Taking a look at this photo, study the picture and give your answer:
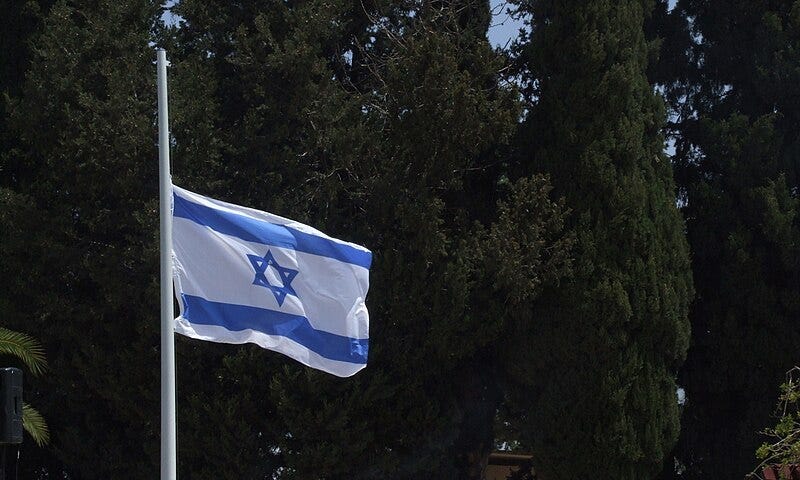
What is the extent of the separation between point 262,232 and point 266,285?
0.38 m

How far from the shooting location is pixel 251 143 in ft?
49.9

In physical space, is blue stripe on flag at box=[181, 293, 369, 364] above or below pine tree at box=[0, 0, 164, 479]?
below

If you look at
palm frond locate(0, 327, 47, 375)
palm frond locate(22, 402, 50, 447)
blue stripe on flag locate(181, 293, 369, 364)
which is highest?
palm frond locate(0, 327, 47, 375)

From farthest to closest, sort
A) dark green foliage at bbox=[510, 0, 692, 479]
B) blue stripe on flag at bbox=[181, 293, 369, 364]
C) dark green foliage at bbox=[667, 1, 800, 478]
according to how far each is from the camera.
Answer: dark green foliage at bbox=[667, 1, 800, 478] < dark green foliage at bbox=[510, 0, 692, 479] < blue stripe on flag at bbox=[181, 293, 369, 364]

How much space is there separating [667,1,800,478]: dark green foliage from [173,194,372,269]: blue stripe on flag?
29.8 feet

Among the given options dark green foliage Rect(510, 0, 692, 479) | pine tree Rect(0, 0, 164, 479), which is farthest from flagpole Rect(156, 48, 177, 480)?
dark green foliage Rect(510, 0, 692, 479)

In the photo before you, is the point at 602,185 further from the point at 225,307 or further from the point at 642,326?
the point at 225,307

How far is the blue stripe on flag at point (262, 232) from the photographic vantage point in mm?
8523

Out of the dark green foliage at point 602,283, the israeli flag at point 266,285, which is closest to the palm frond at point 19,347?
the israeli flag at point 266,285

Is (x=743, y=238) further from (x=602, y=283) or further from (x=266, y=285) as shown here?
(x=266, y=285)

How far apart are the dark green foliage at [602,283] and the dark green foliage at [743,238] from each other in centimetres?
125

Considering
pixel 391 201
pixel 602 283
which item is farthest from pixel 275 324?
pixel 602 283

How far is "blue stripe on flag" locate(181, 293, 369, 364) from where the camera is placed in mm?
8422

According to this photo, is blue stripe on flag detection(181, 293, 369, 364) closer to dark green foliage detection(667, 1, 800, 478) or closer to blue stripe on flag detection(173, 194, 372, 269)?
blue stripe on flag detection(173, 194, 372, 269)
